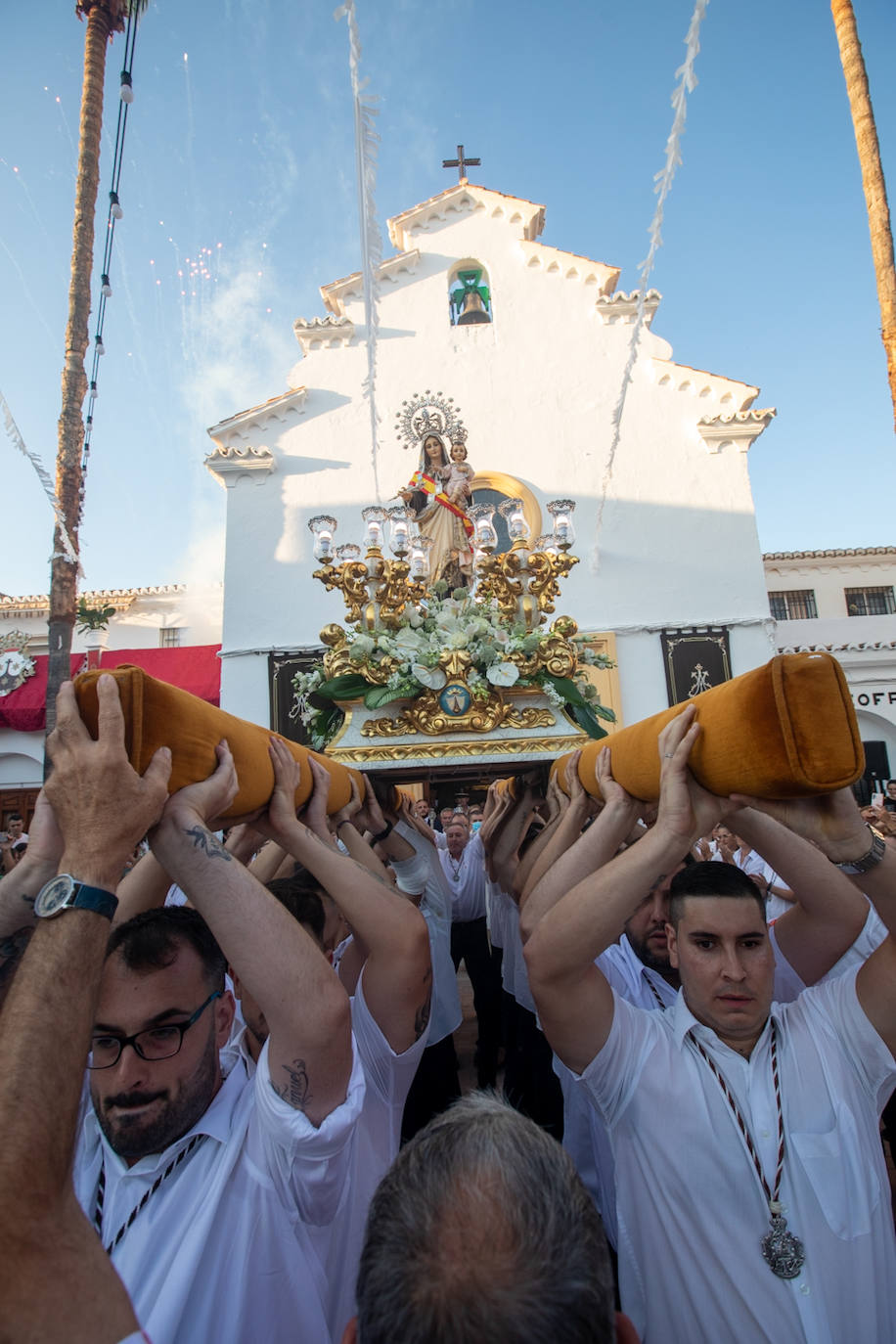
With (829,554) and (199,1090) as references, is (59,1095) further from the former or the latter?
(829,554)

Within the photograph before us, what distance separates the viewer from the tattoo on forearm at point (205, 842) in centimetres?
125

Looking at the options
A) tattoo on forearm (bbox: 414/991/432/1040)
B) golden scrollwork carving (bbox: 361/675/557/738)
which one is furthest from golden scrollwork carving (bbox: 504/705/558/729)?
tattoo on forearm (bbox: 414/991/432/1040)

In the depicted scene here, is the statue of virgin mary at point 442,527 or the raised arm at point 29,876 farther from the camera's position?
the statue of virgin mary at point 442,527

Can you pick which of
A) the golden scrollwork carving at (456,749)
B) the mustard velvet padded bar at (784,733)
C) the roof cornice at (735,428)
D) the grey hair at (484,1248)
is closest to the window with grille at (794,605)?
the roof cornice at (735,428)

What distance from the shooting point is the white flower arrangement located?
303 cm

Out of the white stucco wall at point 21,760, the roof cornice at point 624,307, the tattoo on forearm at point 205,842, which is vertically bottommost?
the tattoo on forearm at point 205,842

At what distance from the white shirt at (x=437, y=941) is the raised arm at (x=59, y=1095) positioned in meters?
2.35

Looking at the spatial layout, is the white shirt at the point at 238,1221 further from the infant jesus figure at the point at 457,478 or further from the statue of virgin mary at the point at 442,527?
the infant jesus figure at the point at 457,478

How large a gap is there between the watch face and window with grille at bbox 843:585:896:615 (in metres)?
18.5

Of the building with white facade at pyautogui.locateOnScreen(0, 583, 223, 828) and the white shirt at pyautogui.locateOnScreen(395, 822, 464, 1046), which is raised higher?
the building with white facade at pyautogui.locateOnScreen(0, 583, 223, 828)

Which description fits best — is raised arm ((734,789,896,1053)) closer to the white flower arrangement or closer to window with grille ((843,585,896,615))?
the white flower arrangement

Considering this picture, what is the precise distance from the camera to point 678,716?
1.45 m

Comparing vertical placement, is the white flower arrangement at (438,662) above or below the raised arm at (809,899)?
above

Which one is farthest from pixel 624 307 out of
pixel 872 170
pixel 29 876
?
pixel 29 876
